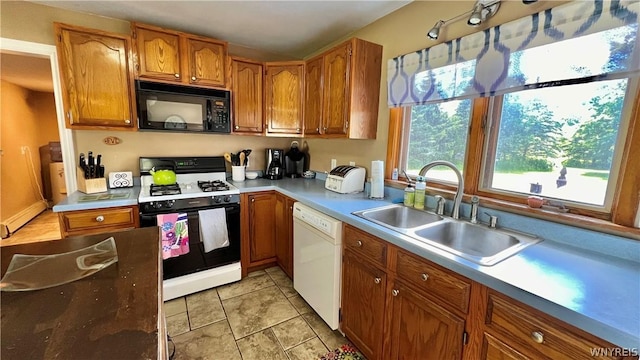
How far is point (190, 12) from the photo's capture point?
2055 millimetres

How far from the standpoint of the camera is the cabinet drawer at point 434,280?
104cm

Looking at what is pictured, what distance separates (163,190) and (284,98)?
1.43m

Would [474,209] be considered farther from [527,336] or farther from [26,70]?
[26,70]

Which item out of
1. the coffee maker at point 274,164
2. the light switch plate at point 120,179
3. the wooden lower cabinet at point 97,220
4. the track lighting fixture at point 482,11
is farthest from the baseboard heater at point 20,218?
the track lighting fixture at point 482,11

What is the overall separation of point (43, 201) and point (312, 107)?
548cm

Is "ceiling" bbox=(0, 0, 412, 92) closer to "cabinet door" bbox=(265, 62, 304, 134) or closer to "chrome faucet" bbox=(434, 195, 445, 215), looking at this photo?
"cabinet door" bbox=(265, 62, 304, 134)

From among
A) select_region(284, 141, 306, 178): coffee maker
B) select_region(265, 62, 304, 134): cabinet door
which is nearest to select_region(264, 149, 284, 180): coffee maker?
select_region(284, 141, 306, 178): coffee maker

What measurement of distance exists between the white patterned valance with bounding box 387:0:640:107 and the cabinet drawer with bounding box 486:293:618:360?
994 millimetres

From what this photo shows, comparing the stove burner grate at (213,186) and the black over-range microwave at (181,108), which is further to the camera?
the stove burner grate at (213,186)

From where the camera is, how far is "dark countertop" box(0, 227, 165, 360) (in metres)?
0.56

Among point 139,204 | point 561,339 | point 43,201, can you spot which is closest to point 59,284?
point 139,204

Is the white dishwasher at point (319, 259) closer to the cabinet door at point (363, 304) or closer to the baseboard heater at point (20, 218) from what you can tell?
the cabinet door at point (363, 304)

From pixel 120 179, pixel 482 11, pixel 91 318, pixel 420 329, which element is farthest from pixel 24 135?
pixel 482 11

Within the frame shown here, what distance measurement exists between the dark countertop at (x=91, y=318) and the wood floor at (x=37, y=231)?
357cm
